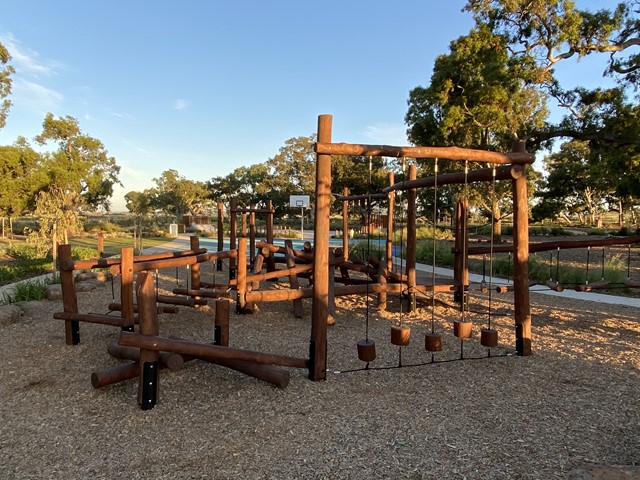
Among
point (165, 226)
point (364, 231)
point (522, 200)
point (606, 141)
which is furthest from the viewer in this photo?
point (165, 226)

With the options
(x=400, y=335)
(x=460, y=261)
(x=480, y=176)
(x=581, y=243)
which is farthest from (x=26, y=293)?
(x=581, y=243)

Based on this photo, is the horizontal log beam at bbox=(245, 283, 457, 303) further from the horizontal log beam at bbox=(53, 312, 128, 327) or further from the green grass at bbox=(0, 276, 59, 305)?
the green grass at bbox=(0, 276, 59, 305)

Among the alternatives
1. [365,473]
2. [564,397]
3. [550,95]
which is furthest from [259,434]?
[550,95]

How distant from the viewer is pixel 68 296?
5.24 meters

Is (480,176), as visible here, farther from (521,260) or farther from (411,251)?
(411,251)

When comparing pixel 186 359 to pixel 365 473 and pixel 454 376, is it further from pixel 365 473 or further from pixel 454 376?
pixel 454 376

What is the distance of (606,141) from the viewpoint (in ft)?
46.4

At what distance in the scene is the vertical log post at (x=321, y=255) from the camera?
4027 mm

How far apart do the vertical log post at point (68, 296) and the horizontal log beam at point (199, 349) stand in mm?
2087

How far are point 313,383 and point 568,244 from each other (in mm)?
4592

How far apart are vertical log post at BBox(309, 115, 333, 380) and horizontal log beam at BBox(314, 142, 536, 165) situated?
0.34 feet

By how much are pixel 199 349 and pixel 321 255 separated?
1361 mm

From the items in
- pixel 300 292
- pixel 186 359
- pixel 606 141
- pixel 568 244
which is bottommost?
pixel 186 359

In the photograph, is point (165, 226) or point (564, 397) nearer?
point (564, 397)
